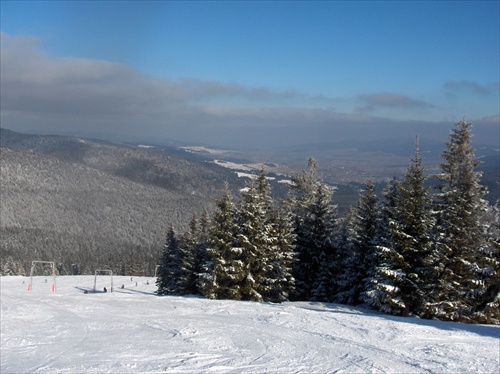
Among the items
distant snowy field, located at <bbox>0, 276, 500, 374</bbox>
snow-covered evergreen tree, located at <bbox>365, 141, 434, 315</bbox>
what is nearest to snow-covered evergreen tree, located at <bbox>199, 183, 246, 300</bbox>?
distant snowy field, located at <bbox>0, 276, 500, 374</bbox>

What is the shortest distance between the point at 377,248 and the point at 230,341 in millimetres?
11139

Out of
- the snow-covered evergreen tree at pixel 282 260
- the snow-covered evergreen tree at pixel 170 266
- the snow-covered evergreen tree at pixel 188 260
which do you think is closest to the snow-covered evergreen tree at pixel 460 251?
the snow-covered evergreen tree at pixel 282 260

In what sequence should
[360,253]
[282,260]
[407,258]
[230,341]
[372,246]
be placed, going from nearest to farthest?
[230,341]
[407,258]
[372,246]
[360,253]
[282,260]

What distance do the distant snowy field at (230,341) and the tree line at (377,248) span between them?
3373 mm

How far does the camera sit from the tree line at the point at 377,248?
2169cm

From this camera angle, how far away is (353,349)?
1296 centimetres

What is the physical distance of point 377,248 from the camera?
22297 mm

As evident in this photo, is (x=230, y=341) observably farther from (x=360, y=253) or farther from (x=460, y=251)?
(x=360, y=253)

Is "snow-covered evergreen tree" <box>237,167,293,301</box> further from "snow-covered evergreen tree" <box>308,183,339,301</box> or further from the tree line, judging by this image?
"snow-covered evergreen tree" <box>308,183,339,301</box>

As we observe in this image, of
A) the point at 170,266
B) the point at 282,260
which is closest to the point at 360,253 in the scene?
the point at 282,260

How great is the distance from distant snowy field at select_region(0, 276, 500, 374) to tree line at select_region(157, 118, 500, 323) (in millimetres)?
3373

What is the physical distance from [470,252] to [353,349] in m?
12.5

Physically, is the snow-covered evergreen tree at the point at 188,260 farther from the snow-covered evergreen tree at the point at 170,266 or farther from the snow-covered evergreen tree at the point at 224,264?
the snow-covered evergreen tree at the point at 224,264

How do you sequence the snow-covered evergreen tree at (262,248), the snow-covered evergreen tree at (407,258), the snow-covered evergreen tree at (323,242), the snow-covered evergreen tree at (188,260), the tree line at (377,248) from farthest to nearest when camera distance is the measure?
the snow-covered evergreen tree at (188,260) < the snow-covered evergreen tree at (323,242) < the snow-covered evergreen tree at (262,248) < the tree line at (377,248) < the snow-covered evergreen tree at (407,258)
